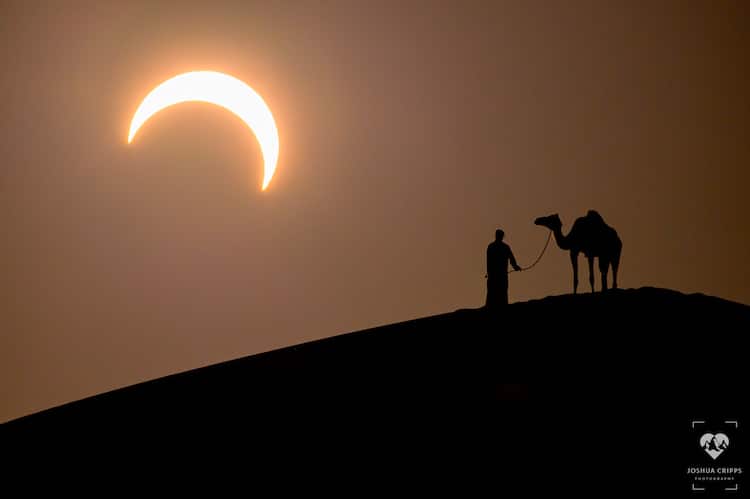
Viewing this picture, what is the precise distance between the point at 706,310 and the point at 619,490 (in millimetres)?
2703

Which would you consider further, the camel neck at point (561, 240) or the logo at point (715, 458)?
the camel neck at point (561, 240)

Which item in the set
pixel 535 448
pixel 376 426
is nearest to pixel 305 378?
pixel 376 426

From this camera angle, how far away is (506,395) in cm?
763

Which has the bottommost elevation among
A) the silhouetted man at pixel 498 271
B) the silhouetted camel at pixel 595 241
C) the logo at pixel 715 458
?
the logo at pixel 715 458

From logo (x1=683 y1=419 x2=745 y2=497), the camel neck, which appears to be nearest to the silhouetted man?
the camel neck

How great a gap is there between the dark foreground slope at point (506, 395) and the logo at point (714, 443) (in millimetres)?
146

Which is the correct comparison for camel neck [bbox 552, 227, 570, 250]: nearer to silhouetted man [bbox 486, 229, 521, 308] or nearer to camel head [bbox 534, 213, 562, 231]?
camel head [bbox 534, 213, 562, 231]

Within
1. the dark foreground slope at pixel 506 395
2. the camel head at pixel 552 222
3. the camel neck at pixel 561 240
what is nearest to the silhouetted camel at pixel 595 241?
the camel neck at pixel 561 240

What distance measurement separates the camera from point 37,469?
23.6ft

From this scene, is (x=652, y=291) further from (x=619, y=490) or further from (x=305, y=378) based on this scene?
(x=305, y=378)

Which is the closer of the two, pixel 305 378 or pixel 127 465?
pixel 127 465

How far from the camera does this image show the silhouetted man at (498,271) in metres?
9.39

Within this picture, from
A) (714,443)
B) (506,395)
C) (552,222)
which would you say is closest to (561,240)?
(552,222)

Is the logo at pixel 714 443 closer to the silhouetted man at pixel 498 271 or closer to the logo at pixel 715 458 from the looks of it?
the logo at pixel 715 458
